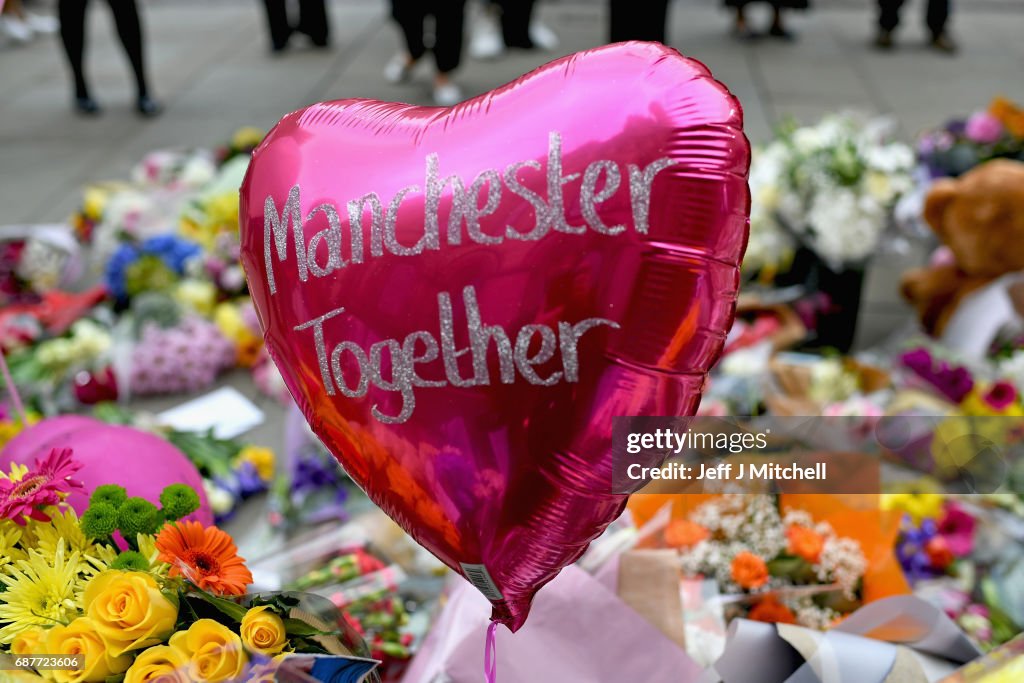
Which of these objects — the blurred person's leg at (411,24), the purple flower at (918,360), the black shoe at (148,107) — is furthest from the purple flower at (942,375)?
the black shoe at (148,107)

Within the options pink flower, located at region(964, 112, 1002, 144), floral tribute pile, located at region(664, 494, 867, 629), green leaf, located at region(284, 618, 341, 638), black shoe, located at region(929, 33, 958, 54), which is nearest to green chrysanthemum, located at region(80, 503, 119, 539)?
green leaf, located at region(284, 618, 341, 638)

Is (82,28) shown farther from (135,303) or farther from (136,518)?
(136,518)

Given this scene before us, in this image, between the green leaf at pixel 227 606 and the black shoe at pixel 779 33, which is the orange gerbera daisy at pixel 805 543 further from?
the black shoe at pixel 779 33

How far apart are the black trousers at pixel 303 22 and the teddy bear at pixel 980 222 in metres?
5.83

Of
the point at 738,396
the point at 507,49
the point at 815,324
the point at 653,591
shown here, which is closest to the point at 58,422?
the point at 653,591

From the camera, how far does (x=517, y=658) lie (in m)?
1.13

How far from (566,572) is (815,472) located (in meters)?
0.55

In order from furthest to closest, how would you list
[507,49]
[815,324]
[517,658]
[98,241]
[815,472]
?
[507,49] < [98,241] < [815,324] < [815,472] < [517,658]

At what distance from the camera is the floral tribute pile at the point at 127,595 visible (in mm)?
832

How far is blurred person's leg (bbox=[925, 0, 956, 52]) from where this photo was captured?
7.05m

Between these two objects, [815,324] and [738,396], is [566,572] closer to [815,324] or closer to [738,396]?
[738,396]

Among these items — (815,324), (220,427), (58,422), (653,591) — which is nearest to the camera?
(653,591)

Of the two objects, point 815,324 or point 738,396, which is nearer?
point 738,396

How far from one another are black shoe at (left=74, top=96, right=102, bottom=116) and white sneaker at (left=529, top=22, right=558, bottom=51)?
3288 millimetres
